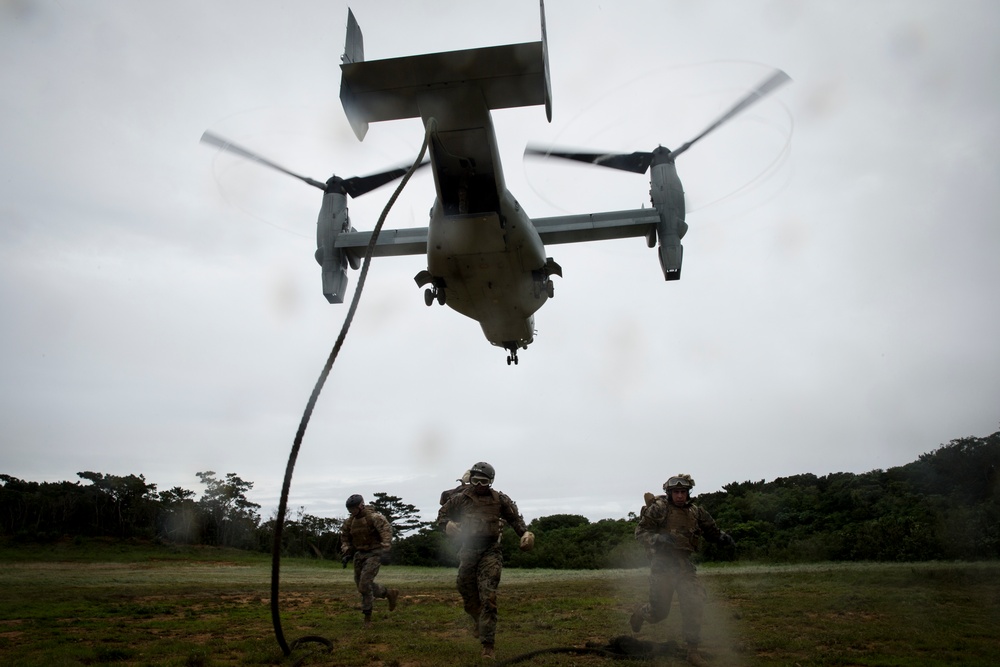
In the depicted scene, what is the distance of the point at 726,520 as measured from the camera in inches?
923

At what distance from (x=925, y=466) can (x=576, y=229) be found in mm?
18059

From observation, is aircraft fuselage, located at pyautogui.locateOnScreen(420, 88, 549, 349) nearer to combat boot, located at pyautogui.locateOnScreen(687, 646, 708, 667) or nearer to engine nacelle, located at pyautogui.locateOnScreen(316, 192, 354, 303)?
engine nacelle, located at pyautogui.locateOnScreen(316, 192, 354, 303)

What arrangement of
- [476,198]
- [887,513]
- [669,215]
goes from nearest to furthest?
[476,198] < [669,215] < [887,513]

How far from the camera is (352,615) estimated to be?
10148 millimetres

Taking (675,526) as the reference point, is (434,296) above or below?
above

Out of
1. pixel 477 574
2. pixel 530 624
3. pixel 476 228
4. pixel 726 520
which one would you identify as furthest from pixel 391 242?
pixel 726 520

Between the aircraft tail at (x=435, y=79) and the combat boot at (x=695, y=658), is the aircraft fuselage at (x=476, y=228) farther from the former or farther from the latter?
the combat boot at (x=695, y=658)

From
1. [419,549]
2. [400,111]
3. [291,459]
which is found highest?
[400,111]

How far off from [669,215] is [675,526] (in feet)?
22.2

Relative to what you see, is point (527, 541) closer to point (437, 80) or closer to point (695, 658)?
point (695, 658)

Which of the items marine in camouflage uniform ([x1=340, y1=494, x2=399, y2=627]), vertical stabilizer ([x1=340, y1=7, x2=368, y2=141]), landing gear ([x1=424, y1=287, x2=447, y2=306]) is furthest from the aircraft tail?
marine in camouflage uniform ([x1=340, y1=494, x2=399, y2=627])

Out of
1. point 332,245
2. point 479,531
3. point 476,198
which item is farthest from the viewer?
point 332,245

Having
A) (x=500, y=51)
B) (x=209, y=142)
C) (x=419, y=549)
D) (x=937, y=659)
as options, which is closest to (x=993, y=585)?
(x=937, y=659)

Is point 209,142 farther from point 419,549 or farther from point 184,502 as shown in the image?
point 184,502
